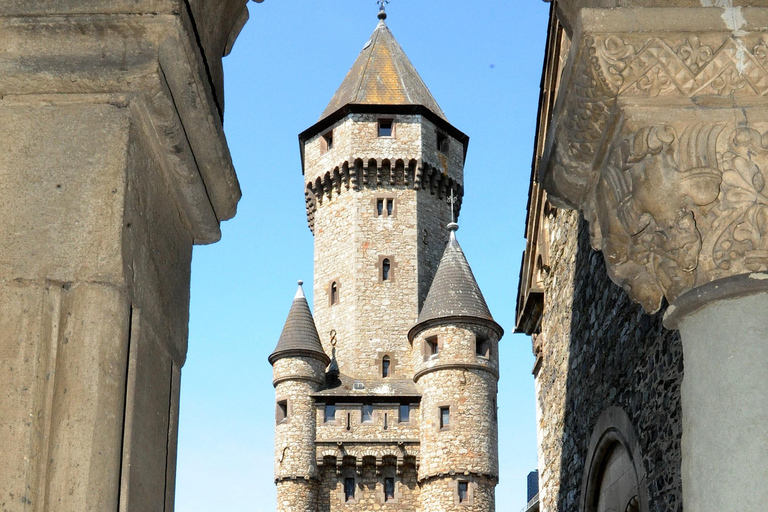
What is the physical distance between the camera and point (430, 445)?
1176 inches

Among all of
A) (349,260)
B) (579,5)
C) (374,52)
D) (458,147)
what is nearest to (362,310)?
(349,260)

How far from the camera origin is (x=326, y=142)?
37.0 metres

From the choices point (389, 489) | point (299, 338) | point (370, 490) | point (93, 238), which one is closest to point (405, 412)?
point (389, 489)

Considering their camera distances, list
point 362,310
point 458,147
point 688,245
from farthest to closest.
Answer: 1. point 458,147
2. point 362,310
3. point 688,245

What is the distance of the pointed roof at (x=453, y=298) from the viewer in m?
30.6

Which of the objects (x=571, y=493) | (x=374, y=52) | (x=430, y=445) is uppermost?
(x=374, y=52)

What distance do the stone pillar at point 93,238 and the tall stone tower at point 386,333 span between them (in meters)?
26.5

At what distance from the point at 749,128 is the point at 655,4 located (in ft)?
1.58

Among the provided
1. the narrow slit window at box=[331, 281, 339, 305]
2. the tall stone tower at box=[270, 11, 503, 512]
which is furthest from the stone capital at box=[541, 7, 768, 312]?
the narrow slit window at box=[331, 281, 339, 305]

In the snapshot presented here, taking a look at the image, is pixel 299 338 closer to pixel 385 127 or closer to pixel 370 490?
pixel 370 490

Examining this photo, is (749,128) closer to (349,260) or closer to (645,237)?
(645,237)

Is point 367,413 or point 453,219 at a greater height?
point 453,219

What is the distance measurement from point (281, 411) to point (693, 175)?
95.2 feet

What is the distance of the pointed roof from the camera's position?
3062 cm
